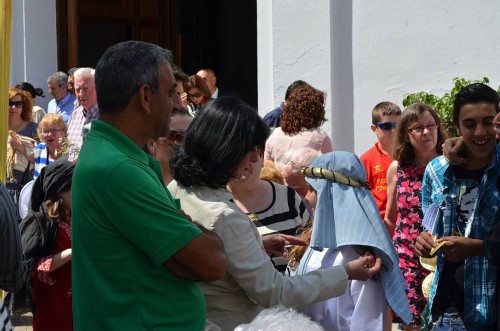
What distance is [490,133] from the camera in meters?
4.39

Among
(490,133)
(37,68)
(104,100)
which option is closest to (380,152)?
(490,133)

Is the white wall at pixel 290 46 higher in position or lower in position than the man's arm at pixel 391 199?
higher

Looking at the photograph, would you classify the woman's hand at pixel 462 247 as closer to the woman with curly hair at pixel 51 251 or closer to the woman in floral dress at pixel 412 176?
the woman with curly hair at pixel 51 251

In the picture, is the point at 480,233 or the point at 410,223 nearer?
the point at 480,233

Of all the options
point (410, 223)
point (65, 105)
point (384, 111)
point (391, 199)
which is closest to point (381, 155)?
point (384, 111)

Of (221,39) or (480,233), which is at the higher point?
(221,39)

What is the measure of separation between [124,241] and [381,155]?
16.9 ft

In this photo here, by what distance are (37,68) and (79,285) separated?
33.9 feet

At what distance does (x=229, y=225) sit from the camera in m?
3.39

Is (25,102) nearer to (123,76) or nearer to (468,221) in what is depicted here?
(468,221)

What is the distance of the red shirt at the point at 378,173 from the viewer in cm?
742

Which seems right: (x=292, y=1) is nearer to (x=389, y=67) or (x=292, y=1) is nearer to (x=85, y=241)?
(x=389, y=67)

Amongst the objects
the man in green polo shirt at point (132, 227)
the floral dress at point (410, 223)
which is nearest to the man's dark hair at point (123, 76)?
the man in green polo shirt at point (132, 227)

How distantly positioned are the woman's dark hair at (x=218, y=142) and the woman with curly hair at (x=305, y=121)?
341 centimetres
